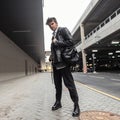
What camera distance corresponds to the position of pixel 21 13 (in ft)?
46.1

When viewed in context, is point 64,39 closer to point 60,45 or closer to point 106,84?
point 60,45

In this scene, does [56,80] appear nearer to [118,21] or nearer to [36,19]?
[36,19]

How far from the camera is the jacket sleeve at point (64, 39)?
3.94 meters

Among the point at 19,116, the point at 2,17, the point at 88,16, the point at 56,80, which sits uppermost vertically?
the point at 88,16

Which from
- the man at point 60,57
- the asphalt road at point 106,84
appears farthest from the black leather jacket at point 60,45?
the asphalt road at point 106,84

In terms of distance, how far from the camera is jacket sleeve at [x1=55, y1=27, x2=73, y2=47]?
12.9 feet

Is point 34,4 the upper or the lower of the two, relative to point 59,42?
upper

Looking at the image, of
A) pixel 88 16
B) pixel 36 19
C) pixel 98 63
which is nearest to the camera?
pixel 36 19

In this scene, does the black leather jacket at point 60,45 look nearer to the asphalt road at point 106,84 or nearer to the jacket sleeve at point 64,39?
the jacket sleeve at point 64,39

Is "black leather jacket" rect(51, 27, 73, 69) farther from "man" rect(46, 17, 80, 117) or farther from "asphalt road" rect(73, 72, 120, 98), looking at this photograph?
"asphalt road" rect(73, 72, 120, 98)

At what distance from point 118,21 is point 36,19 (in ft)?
32.9

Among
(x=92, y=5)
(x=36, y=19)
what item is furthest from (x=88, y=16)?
(x=36, y=19)

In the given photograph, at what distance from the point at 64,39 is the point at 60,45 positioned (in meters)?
0.17

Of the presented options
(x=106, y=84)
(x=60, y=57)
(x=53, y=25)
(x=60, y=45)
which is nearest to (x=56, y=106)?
(x=60, y=57)
